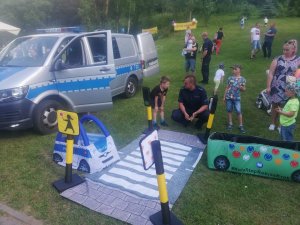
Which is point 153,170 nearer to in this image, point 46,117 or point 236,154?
point 236,154

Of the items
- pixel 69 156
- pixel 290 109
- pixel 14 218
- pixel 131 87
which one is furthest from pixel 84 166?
pixel 131 87

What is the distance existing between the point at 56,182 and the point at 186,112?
3381 millimetres

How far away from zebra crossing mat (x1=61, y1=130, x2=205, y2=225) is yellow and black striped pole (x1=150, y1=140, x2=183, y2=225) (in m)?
0.13

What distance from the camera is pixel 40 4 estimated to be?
4481 cm

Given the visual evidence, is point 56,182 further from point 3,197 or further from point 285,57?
point 285,57

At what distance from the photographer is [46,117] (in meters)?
6.48

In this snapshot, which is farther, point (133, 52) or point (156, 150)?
point (133, 52)

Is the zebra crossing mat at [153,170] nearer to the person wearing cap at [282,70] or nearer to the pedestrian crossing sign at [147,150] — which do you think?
the pedestrian crossing sign at [147,150]

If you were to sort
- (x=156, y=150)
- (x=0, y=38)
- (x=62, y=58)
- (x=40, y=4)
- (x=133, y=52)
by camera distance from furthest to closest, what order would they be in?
(x=40, y=4), (x=0, y=38), (x=133, y=52), (x=62, y=58), (x=156, y=150)

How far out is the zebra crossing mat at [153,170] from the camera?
15.6ft

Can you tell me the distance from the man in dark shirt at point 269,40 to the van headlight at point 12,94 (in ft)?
43.4

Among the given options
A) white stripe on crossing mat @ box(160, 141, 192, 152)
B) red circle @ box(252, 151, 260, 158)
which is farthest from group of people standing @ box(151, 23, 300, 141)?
red circle @ box(252, 151, 260, 158)

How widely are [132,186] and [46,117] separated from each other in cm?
269

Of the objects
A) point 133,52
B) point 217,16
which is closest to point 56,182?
point 133,52
